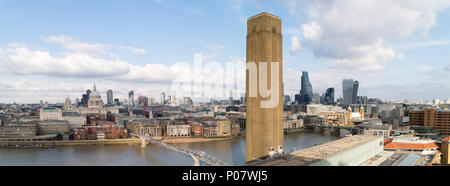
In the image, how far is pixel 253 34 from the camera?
29.9ft

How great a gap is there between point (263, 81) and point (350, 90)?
52.7 m

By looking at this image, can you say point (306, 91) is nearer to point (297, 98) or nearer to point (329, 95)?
point (297, 98)

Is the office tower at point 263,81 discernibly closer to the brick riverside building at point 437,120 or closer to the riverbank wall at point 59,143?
the riverbank wall at point 59,143

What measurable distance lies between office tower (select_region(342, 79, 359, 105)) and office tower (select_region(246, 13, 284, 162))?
5022cm

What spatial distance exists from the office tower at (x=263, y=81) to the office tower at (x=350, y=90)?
50.2m

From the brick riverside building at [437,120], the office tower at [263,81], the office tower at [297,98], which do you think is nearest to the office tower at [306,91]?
the office tower at [297,98]

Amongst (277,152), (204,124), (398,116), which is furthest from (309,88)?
(277,152)

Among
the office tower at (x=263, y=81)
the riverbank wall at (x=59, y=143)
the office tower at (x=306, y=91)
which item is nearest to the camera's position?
the office tower at (x=263, y=81)

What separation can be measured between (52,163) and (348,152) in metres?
12.8

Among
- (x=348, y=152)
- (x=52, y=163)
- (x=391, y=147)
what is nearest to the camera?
(x=348, y=152)

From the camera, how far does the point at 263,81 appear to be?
8.99 metres

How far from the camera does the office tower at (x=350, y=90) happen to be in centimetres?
5431

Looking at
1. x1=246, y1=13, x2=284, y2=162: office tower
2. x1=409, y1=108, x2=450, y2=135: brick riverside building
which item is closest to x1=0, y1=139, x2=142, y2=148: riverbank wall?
A: x1=246, y1=13, x2=284, y2=162: office tower
